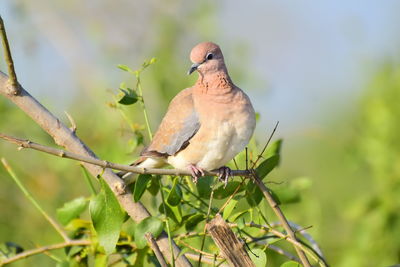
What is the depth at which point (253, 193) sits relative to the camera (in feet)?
5.82

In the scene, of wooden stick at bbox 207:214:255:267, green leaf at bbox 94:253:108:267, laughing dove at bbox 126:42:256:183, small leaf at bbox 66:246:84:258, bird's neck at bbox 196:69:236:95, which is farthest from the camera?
bird's neck at bbox 196:69:236:95

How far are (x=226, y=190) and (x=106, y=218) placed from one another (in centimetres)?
32

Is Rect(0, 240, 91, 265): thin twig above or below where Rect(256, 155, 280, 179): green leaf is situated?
below

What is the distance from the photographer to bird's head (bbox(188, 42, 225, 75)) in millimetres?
2357

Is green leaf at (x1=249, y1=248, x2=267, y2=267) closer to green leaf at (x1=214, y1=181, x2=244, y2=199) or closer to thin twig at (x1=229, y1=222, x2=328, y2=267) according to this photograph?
thin twig at (x1=229, y1=222, x2=328, y2=267)

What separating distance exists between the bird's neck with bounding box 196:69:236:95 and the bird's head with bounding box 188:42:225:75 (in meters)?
0.02

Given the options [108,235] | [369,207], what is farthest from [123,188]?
[369,207]

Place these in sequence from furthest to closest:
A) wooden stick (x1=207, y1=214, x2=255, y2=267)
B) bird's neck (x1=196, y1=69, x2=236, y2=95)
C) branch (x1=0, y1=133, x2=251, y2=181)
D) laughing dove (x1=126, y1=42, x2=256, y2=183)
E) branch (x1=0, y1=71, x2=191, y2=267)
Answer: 1. bird's neck (x1=196, y1=69, x2=236, y2=95)
2. laughing dove (x1=126, y1=42, x2=256, y2=183)
3. branch (x1=0, y1=71, x2=191, y2=267)
4. wooden stick (x1=207, y1=214, x2=255, y2=267)
5. branch (x1=0, y1=133, x2=251, y2=181)

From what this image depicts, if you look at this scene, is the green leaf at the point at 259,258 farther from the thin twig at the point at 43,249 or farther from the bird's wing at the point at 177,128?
the bird's wing at the point at 177,128

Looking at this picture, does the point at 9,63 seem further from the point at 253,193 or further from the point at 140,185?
the point at 253,193

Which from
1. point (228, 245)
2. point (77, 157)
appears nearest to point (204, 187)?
point (228, 245)

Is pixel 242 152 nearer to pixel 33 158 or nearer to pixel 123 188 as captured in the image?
pixel 123 188

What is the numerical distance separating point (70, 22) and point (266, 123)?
1.43m

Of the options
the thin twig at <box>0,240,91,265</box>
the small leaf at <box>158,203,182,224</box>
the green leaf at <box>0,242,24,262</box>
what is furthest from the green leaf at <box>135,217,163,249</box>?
the green leaf at <box>0,242,24,262</box>
